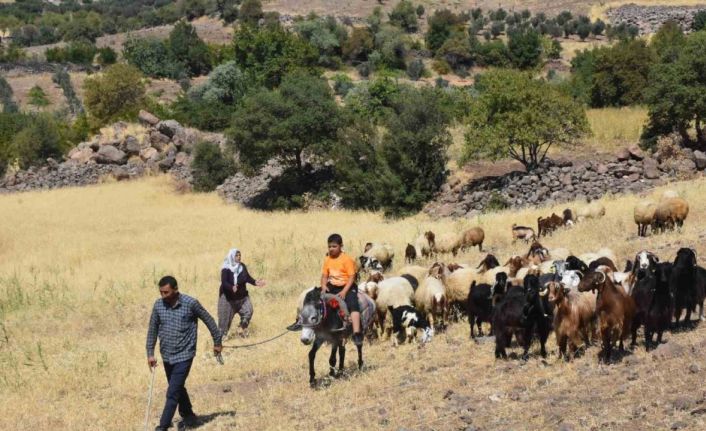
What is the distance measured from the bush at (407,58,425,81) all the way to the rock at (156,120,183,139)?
29.6 m

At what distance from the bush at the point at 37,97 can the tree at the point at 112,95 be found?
72.7 feet

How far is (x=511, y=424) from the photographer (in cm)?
812

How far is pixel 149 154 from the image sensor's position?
48781 mm

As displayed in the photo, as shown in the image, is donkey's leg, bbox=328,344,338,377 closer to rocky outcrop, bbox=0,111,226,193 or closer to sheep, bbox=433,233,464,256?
sheep, bbox=433,233,464,256

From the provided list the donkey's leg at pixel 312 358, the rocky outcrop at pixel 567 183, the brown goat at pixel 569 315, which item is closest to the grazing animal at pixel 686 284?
the brown goat at pixel 569 315

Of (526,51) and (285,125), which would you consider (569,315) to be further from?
(526,51)

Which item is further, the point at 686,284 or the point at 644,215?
the point at 644,215

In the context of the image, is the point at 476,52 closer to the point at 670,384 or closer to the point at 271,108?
the point at 271,108

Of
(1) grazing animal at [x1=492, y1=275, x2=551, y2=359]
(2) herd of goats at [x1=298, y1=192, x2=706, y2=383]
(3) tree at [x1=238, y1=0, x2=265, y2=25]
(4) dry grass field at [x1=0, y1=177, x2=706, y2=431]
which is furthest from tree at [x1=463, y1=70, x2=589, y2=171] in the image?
(3) tree at [x1=238, y1=0, x2=265, y2=25]

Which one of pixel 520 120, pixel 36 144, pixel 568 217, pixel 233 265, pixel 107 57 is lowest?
pixel 36 144

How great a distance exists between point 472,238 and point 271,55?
146ft

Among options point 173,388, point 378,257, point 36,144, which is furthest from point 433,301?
point 36,144

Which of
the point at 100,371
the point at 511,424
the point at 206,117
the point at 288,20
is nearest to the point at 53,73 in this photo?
the point at 288,20

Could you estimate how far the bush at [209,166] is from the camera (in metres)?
43.0
